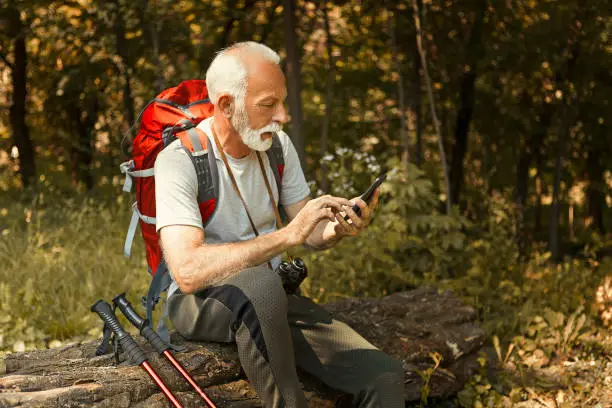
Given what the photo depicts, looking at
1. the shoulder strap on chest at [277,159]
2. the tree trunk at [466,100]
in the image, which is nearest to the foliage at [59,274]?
the shoulder strap on chest at [277,159]

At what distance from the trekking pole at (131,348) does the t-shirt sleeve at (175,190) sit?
49cm

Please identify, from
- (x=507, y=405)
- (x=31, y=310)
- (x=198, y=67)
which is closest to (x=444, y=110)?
(x=198, y=67)

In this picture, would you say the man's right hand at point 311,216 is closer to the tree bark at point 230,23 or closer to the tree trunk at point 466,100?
the tree trunk at point 466,100

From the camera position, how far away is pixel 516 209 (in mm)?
8664

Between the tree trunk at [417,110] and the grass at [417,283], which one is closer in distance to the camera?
the grass at [417,283]

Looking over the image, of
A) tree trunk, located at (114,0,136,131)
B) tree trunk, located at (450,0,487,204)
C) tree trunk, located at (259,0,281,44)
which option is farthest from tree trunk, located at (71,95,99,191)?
tree trunk, located at (450,0,487,204)

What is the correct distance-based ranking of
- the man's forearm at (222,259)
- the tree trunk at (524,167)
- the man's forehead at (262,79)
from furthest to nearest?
1. the tree trunk at (524,167)
2. the man's forehead at (262,79)
3. the man's forearm at (222,259)

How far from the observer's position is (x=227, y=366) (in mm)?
3137

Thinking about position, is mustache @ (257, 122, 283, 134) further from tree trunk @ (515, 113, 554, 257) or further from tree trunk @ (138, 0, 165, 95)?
tree trunk @ (515, 113, 554, 257)

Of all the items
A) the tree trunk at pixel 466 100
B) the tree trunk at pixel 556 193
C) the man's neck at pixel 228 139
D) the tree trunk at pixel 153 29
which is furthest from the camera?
the tree trunk at pixel 556 193

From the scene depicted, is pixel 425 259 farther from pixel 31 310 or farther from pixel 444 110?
pixel 444 110

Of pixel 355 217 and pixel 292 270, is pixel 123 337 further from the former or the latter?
pixel 355 217

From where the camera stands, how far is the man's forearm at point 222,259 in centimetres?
271

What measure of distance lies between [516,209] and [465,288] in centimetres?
325
